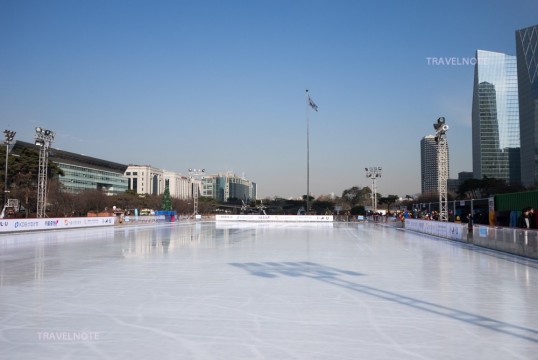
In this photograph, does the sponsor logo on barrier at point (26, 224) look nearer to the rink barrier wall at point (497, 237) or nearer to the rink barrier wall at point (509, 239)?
the rink barrier wall at point (497, 237)

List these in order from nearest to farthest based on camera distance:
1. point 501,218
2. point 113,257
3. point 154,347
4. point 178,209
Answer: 1. point 154,347
2. point 113,257
3. point 501,218
4. point 178,209

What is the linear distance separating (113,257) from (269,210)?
125m

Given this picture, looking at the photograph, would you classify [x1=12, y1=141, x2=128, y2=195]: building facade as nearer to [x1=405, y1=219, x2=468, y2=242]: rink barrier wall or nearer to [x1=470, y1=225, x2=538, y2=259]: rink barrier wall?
[x1=405, y1=219, x2=468, y2=242]: rink barrier wall

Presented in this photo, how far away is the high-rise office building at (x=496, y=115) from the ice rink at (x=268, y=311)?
144 metres

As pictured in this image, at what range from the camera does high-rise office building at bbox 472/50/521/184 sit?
139000 millimetres

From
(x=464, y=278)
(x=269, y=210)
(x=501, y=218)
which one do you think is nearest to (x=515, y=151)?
(x=269, y=210)

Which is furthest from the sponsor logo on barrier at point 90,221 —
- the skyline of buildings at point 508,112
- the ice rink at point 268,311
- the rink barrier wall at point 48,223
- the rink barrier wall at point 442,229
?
the skyline of buildings at point 508,112

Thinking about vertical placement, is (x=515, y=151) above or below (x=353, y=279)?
above

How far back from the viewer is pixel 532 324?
668 centimetres

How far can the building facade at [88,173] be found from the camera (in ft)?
378

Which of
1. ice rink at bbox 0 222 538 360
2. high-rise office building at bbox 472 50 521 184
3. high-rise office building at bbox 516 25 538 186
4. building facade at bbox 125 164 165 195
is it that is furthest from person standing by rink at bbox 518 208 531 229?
building facade at bbox 125 164 165 195

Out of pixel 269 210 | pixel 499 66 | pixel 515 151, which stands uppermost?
pixel 499 66

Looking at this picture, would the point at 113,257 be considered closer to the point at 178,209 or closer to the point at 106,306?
the point at 106,306

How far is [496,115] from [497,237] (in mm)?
144040
